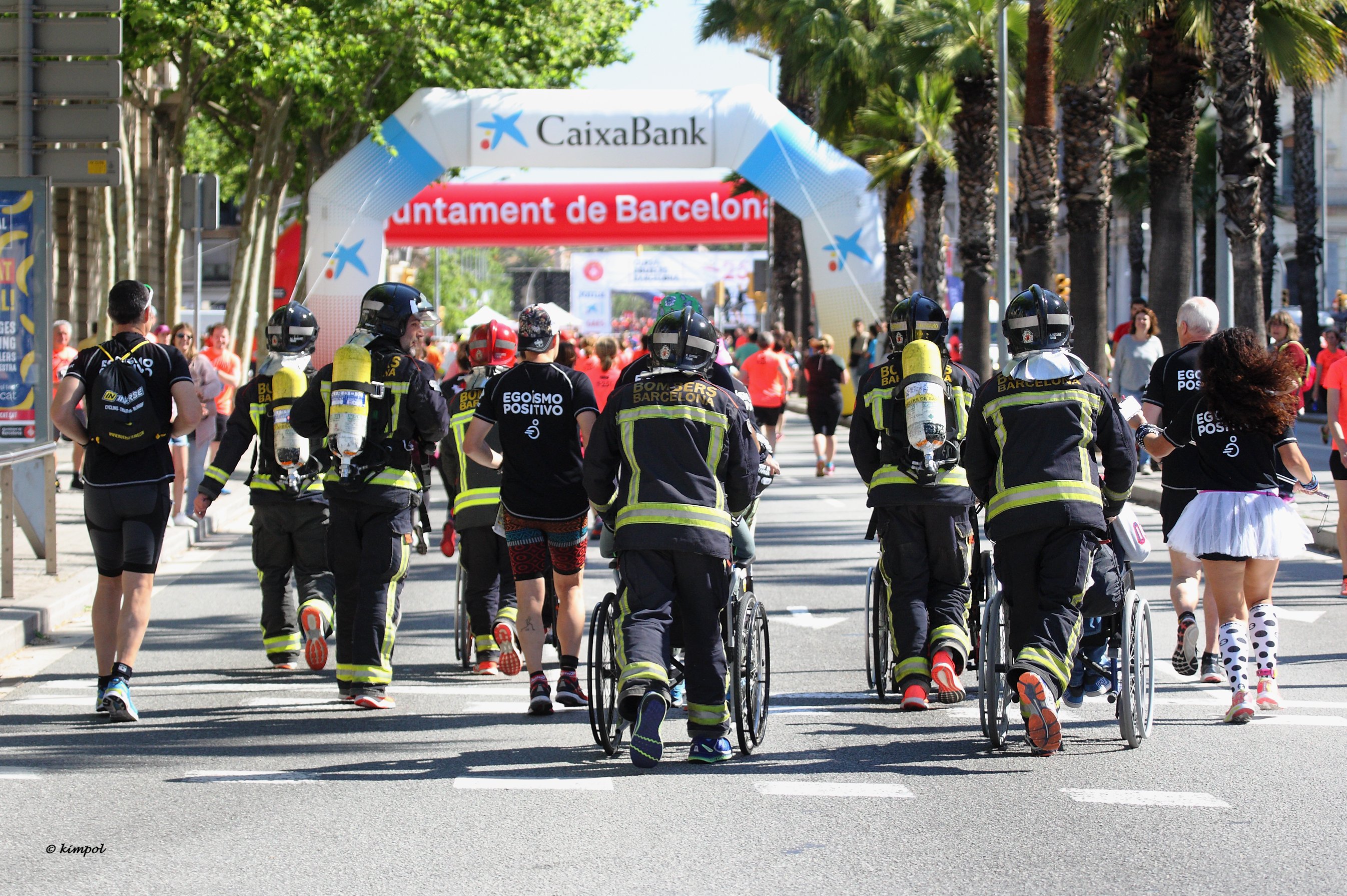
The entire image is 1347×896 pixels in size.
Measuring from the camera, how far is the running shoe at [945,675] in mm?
7508

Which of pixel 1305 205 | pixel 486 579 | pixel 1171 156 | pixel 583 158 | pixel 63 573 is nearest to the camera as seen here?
pixel 486 579

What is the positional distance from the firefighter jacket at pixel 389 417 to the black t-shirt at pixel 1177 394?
3.40m

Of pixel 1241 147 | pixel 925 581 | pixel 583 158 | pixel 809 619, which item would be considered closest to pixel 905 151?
pixel 583 158

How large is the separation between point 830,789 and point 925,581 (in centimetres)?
161

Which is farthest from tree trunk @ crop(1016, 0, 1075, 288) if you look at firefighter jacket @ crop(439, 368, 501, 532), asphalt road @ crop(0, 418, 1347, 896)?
firefighter jacket @ crop(439, 368, 501, 532)

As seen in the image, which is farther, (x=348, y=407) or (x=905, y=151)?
(x=905, y=151)

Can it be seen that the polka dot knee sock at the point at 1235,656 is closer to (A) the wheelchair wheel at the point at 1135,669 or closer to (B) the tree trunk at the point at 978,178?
(A) the wheelchair wheel at the point at 1135,669

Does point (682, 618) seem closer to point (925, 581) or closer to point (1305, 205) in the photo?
point (925, 581)

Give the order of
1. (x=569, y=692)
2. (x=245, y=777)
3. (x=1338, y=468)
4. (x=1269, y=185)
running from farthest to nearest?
(x=1269, y=185), (x=1338, y=468), (x=569, y=692), (x=245, y=777)

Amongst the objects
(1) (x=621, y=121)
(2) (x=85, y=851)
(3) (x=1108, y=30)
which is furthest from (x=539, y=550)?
(1) (x=621, y=121)

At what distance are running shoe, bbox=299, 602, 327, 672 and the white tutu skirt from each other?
165 inches

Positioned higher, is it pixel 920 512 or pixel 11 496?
pixel 11 496

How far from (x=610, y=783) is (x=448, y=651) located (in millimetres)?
3502

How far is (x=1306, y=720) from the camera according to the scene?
7.49 meters
